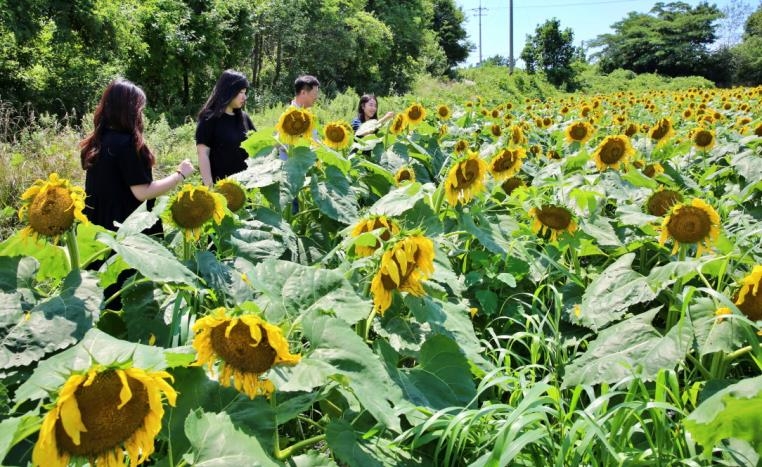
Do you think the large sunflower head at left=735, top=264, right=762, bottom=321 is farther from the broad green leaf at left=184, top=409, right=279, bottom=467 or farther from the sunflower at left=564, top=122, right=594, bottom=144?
the sunflower at left=564, top=122, right=594, bottom=144

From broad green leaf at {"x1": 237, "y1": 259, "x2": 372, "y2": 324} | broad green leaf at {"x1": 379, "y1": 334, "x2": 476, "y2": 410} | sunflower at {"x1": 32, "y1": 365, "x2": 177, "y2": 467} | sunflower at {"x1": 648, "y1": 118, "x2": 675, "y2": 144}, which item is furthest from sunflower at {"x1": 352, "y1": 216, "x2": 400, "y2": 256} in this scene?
sunflower at {"x1": 648, "y1": 118, "x2": 675, "y2": 144}

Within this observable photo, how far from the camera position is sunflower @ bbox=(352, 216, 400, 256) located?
1.51 m

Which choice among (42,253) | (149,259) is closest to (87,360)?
(149,259)

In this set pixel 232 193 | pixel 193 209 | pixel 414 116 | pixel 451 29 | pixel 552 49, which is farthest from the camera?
pixel 451 29

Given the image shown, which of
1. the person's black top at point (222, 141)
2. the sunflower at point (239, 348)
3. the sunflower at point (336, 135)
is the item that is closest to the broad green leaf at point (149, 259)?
the sunflower at point (239, 348)

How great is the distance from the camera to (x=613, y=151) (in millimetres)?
2969

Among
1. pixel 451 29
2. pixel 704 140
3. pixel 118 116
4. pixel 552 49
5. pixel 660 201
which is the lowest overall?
pixel 660 201

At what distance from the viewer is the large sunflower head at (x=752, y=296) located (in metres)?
1.32

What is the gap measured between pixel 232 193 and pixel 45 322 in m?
0.88

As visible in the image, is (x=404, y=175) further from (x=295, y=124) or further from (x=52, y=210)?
(x=52, y=210)

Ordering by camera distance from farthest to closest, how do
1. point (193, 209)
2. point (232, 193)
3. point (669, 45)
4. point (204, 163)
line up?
point (669, 45)
point (204, 163)
point (232, 193)
point (193, 209)

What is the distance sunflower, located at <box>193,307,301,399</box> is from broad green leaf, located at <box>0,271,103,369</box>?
37 cm

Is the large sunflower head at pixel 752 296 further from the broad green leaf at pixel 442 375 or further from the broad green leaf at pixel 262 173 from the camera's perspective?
the broad green leaf at pixel 262 173

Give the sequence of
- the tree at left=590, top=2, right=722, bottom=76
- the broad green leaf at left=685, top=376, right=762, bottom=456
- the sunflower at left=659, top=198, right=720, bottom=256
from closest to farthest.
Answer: the broad green leaf at left=685, top=376, right=762, bottom=456, the sunflower at left=659, top=198, right=720, bottom=256, the tree at left=590, top=2, right=722, bottom=76
